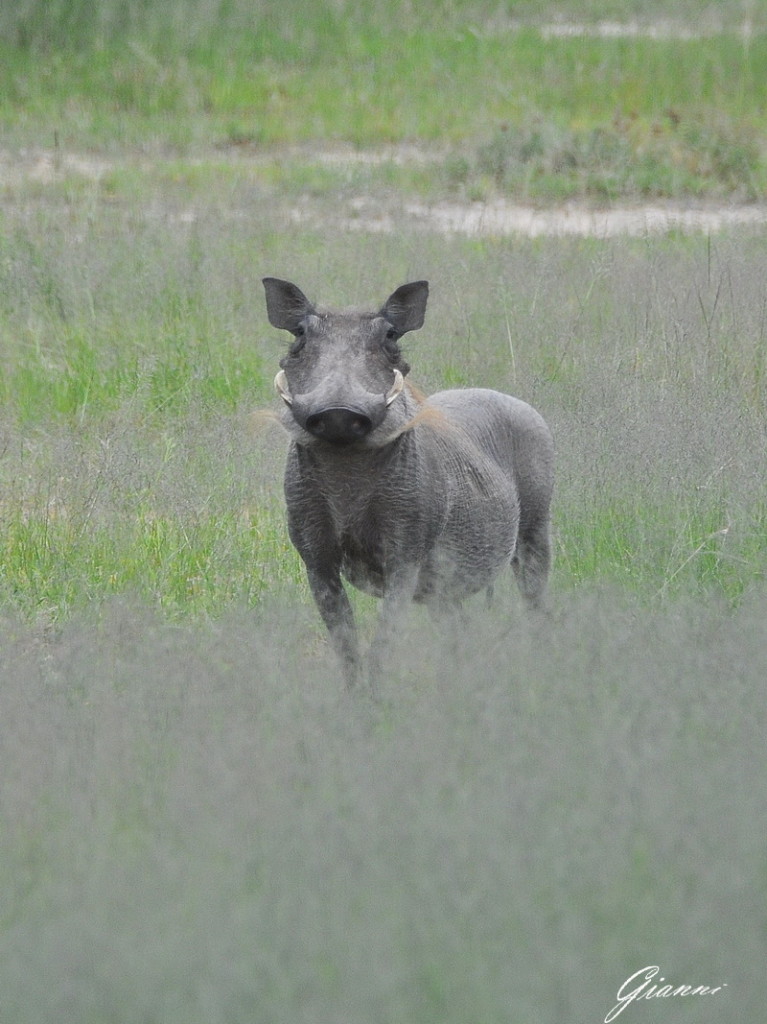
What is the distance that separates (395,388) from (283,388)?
0.30 metres

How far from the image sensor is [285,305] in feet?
13.6

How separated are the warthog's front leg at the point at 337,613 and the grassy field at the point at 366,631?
119 millimetres

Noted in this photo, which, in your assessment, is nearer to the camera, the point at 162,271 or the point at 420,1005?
the point at 420,1005

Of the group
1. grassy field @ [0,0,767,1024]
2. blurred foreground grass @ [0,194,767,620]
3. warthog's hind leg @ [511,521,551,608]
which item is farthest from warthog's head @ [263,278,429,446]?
warthog's hind leg @ [511,521,551,608]

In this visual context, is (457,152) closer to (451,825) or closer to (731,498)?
(731,498)

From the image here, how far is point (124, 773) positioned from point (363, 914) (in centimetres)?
75

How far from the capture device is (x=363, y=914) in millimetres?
2418

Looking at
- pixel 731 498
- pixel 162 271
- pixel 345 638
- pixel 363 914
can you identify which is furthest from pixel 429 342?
pixel 363 914

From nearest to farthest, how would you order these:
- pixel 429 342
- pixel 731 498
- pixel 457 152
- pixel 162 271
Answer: pixel 731 498 → pixel 429 342 → pixel 162 271 → pixel 457 152

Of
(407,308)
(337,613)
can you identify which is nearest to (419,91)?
(407,308)

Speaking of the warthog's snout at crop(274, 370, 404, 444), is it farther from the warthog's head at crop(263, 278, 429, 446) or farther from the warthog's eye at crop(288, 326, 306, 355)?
the warthog's eye at crop(288, 326, 306, 355)

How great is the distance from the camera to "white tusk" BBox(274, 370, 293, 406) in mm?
3895

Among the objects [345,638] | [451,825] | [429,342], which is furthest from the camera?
[429,342]
